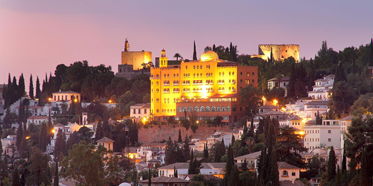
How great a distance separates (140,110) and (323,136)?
93.7 ft

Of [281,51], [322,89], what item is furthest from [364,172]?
[281,51]

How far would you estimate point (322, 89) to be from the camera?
86.2 m

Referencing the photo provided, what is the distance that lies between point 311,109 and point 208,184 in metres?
24.0

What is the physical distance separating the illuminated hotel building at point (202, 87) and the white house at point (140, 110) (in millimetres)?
1236

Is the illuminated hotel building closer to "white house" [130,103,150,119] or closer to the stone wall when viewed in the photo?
"white house" [130,103,150,119]

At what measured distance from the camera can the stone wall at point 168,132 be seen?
3287 inches

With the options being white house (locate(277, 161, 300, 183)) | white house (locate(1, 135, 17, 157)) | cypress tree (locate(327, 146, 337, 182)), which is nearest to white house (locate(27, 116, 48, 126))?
white house (locate(1, 135, 17, 157))

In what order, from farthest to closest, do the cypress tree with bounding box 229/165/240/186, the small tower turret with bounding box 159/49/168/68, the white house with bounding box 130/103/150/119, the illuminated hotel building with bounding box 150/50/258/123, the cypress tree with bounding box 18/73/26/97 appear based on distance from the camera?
the cypress tree with bounding box 18/73/26/97 → the small tower turret with bounding box 159/49/168/68 → the white house with bounding box 130/103/150/119 → the illuminated hotel building with bounding box 150/50/258/123 → the cypress tree with bounding box 229/165/240/186

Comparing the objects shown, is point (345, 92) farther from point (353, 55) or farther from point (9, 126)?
point (9, 126)

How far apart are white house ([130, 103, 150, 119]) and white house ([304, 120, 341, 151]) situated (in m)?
25.6

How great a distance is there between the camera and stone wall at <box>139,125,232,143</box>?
83500 mm

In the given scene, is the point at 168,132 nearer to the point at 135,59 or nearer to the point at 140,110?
the point at 140,110

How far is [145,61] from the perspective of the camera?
391ft

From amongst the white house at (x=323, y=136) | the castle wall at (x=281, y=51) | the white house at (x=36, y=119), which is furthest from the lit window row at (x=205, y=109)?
the castle wall at (x=281, y=51)
